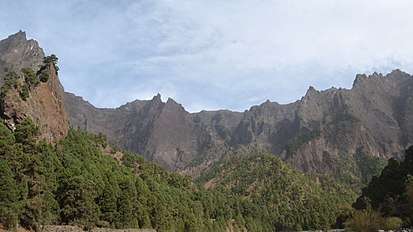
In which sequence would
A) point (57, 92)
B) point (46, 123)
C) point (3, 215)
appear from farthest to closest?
point (57, 92)
point (46, 123)
point (3, 215)

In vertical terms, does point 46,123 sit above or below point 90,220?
above

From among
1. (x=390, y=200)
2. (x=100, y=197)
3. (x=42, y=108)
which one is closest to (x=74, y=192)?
(x=100, y=197)

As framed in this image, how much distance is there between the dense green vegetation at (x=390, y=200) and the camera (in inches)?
2449

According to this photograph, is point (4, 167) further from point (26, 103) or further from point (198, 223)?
point (198, 223)

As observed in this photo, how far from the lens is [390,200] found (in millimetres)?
79500

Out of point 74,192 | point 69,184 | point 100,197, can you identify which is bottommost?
point 100,197

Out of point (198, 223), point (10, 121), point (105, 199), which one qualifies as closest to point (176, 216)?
point (198, 223)

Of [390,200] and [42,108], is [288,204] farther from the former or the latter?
[42,108]

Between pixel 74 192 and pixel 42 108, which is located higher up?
pixel 42 108

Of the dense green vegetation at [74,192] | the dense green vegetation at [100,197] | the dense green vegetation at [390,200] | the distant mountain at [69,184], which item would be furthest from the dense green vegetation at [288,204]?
the dense green vegetation at [74,192]

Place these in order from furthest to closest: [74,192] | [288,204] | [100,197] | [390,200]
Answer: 1. [288,204]
2. [390,200]
3. [100,197]
4. [74,192]

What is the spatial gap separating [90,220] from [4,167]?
63.6 feet

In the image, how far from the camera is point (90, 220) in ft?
220

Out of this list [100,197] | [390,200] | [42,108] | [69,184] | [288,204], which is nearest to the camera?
[69,184]
